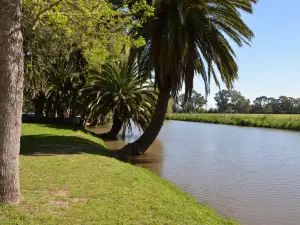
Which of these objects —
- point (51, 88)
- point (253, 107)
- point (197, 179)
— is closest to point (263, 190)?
point (197, 179)

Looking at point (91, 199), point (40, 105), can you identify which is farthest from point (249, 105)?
point (91, 199)

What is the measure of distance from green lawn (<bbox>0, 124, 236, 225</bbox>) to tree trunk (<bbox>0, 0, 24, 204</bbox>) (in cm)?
45

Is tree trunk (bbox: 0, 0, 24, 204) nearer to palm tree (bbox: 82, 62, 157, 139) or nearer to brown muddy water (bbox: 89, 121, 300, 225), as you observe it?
brown muddy water (bbox: 89, 121, 300, 225)

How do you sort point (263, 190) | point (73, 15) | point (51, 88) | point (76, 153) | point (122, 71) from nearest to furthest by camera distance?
point (73, 15), point (263, 190), point (76, 153), point (122, 71), point (51, 88)

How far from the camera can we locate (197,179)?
11391 millimetres

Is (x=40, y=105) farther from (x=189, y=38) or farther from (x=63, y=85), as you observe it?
(x=189, y=38)

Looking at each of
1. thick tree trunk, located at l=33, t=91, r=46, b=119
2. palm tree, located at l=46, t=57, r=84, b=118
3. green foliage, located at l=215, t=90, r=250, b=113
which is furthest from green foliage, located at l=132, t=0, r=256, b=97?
green foliage, located at l=215, t=90, r=250, b=113

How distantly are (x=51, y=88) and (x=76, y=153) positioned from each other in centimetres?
1172

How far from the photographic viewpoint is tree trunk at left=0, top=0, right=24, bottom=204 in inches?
203

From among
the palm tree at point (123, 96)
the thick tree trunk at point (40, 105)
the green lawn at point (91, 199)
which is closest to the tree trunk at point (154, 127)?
the palm tree at point (123, 96)

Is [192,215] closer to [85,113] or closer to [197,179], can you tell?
[197,179]

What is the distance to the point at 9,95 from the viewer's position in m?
5.18

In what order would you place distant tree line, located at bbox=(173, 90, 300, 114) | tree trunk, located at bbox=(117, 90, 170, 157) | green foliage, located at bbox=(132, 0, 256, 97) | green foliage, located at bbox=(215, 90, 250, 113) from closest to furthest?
green foliage, located at bbox=(132, 0, 256, 97) < tree trunk, located at bbox=(117, 90, 170, 157) < distant tree line, located at bbox=(173, 90, 300, 114) < green foliage, located at bbox=(215, 90, 250, 113)

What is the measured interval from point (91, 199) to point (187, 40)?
8.92m
